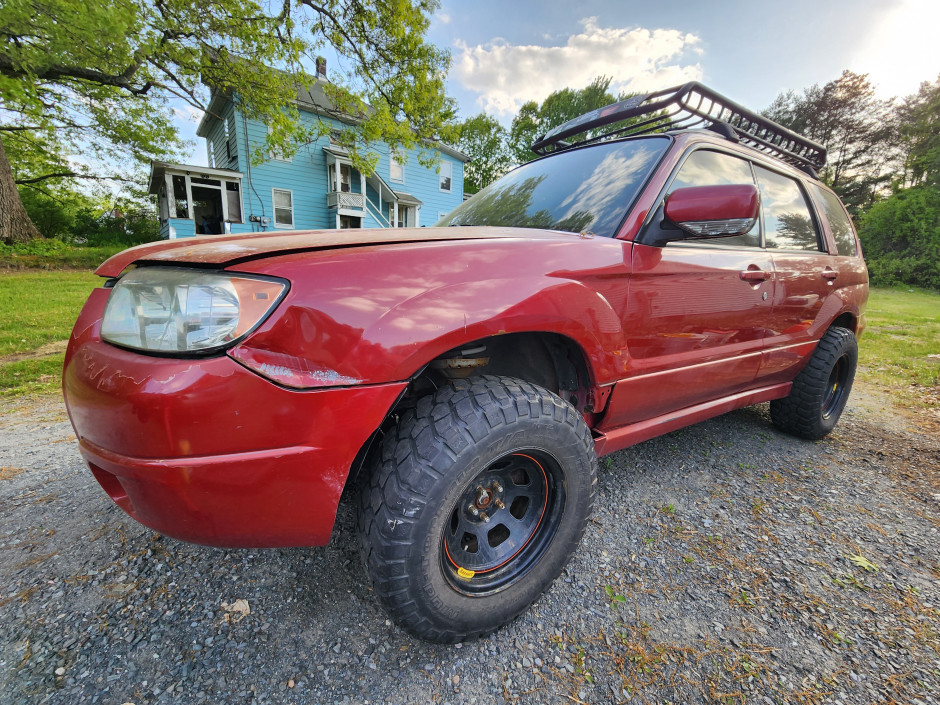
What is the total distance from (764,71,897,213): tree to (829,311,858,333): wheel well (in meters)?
31.8

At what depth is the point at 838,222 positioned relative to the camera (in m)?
3.04

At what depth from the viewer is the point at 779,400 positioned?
118 inches

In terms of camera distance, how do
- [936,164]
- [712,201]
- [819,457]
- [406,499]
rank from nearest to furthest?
[406,499], [712,201], [819,457], [936,164]

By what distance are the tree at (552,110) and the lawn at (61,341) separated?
2737cm

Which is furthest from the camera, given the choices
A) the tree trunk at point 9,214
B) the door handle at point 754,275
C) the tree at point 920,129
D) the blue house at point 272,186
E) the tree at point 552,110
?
the tree at point 552,110

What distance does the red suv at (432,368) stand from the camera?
0.98 metres

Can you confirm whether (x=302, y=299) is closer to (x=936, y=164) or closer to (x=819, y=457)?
(x=819, y=457)

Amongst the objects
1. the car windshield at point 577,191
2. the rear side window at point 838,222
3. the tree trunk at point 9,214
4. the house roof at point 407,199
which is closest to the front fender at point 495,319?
the car windshield at point 577,191

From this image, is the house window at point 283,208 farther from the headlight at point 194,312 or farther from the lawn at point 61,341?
the headlight at point 194,312

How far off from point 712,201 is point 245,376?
5.39 ft

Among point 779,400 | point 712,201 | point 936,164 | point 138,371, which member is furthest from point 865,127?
point 138,371

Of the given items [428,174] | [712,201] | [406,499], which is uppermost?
[428,174]

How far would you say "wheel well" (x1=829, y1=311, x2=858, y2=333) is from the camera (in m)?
3.01

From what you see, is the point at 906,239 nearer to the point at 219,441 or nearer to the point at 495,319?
the point at 495,319
